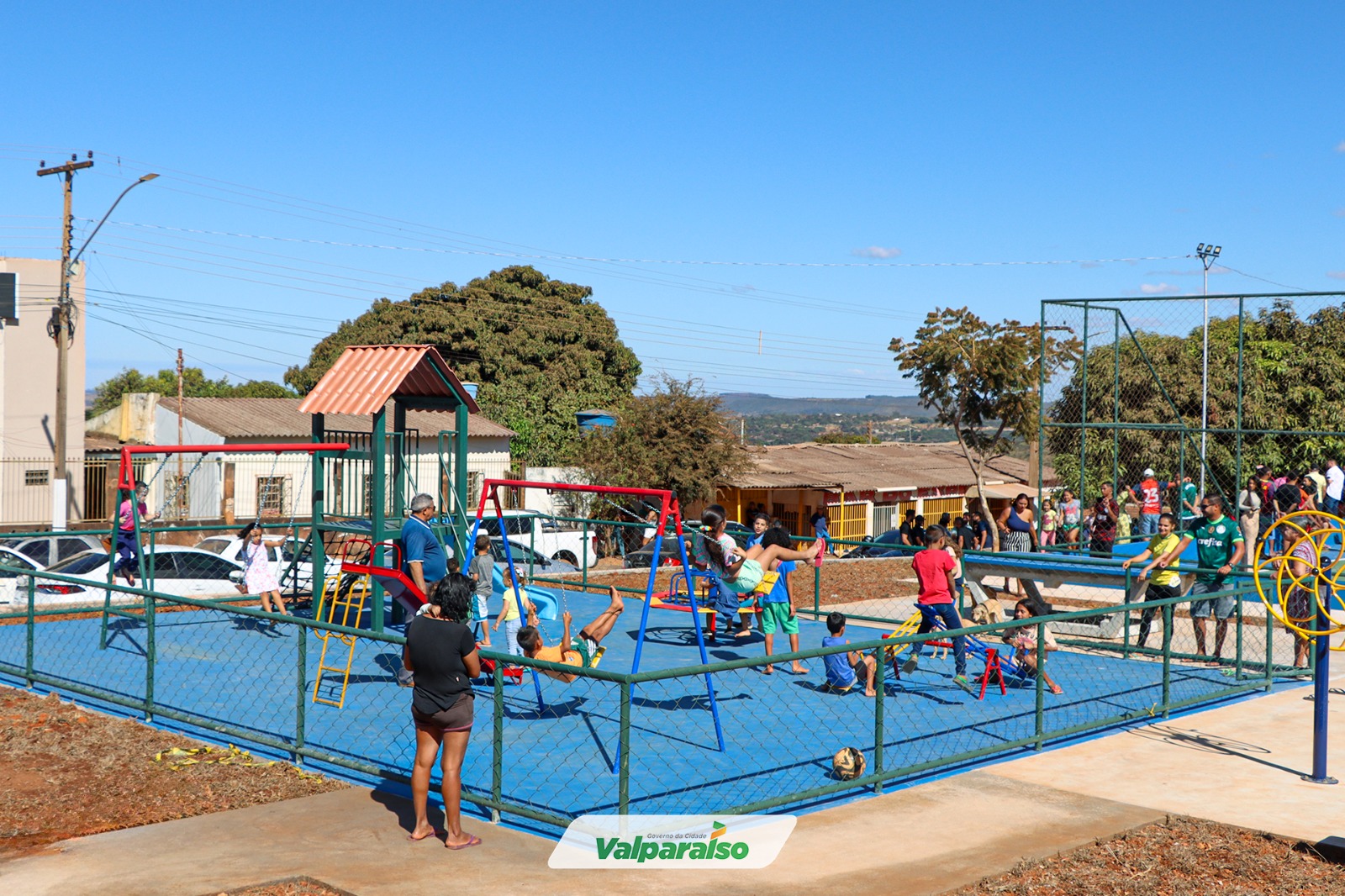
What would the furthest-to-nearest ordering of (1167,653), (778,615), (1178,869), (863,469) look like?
(863,469)
(778,615)
(1167,653)
(1178,869)

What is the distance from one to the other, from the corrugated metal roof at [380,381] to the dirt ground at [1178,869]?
910 centimetres

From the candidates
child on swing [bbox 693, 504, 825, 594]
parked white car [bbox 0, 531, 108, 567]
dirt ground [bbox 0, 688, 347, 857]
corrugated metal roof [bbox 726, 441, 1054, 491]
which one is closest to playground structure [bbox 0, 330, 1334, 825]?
dirt ground [bbox 0, 688, 347, 857]

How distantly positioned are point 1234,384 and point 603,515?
18.7 m

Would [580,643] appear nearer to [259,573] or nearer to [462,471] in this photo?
Result: [462,471]

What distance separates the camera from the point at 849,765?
8328 mm

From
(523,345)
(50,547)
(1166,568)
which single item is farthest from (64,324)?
(1166,568)

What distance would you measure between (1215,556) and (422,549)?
27.5 ft

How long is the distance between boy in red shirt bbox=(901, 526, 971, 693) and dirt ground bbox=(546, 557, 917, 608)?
23.5 ft

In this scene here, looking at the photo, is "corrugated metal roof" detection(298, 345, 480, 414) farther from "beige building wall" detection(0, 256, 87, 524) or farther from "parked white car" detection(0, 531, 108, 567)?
"beige building wall" detection(0, 256, 87, 524)

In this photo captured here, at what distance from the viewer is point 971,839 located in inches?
283

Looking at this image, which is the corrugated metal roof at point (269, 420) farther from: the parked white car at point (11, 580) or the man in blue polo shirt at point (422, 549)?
the man in blue polo shirt at point (422, 549)

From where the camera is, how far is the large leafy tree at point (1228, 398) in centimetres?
3058

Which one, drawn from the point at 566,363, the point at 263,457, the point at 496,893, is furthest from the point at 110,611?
the point at 566,363

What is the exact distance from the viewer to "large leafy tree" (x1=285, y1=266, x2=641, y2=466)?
46.2 meters
